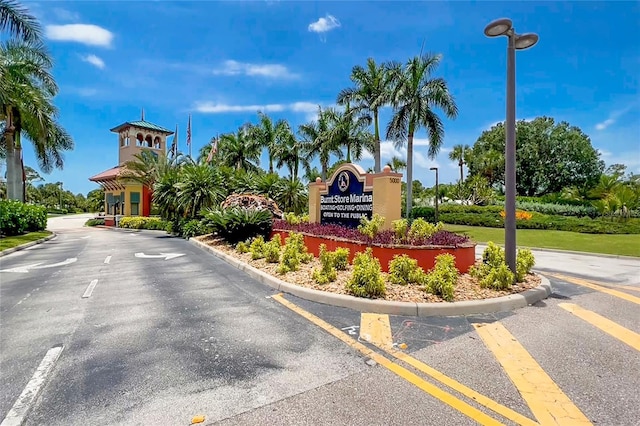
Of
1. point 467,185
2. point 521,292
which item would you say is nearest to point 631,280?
point 521,292

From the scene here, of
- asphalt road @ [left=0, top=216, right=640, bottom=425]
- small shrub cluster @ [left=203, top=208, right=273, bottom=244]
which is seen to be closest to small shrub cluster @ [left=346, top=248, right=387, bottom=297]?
asphalt road @ [left=0, top=216, right=640, bottom=425]

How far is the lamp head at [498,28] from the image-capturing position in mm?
6526

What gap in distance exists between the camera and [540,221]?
26547 mm

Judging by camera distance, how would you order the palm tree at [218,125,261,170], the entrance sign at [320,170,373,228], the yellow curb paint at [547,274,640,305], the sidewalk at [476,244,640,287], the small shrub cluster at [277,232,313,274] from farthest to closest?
1. the palm tree at [218,125,261,170]
2. the entrance sign at [320,170,373,228]
3. the sidewalk at [476,244,640,287]
4. the small shrub cluster at [277,232,313,274]
5. the yellow curb paint at [547,274,640,305]

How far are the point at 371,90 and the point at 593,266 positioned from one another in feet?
62.3

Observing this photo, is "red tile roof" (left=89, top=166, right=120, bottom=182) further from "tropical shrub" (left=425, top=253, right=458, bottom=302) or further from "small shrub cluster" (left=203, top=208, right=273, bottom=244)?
"tropical shrub" (left=425, top=253, right=458, bottom=302)

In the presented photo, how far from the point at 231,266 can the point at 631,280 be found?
1002 cm

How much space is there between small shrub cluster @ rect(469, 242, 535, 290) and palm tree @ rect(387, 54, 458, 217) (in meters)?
16.2

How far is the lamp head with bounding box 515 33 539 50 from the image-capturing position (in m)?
6.80

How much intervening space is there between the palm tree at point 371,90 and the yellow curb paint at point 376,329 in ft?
72.3

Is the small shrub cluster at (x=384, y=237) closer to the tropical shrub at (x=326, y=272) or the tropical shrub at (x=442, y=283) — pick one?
the tropical shrub at (x=326, y=272)

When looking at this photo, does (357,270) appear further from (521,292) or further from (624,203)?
(624,203)

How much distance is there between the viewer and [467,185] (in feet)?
153

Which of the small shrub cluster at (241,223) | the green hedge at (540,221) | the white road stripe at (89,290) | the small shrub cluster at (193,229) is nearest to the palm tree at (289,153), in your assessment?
the green hedge at (540,221)
